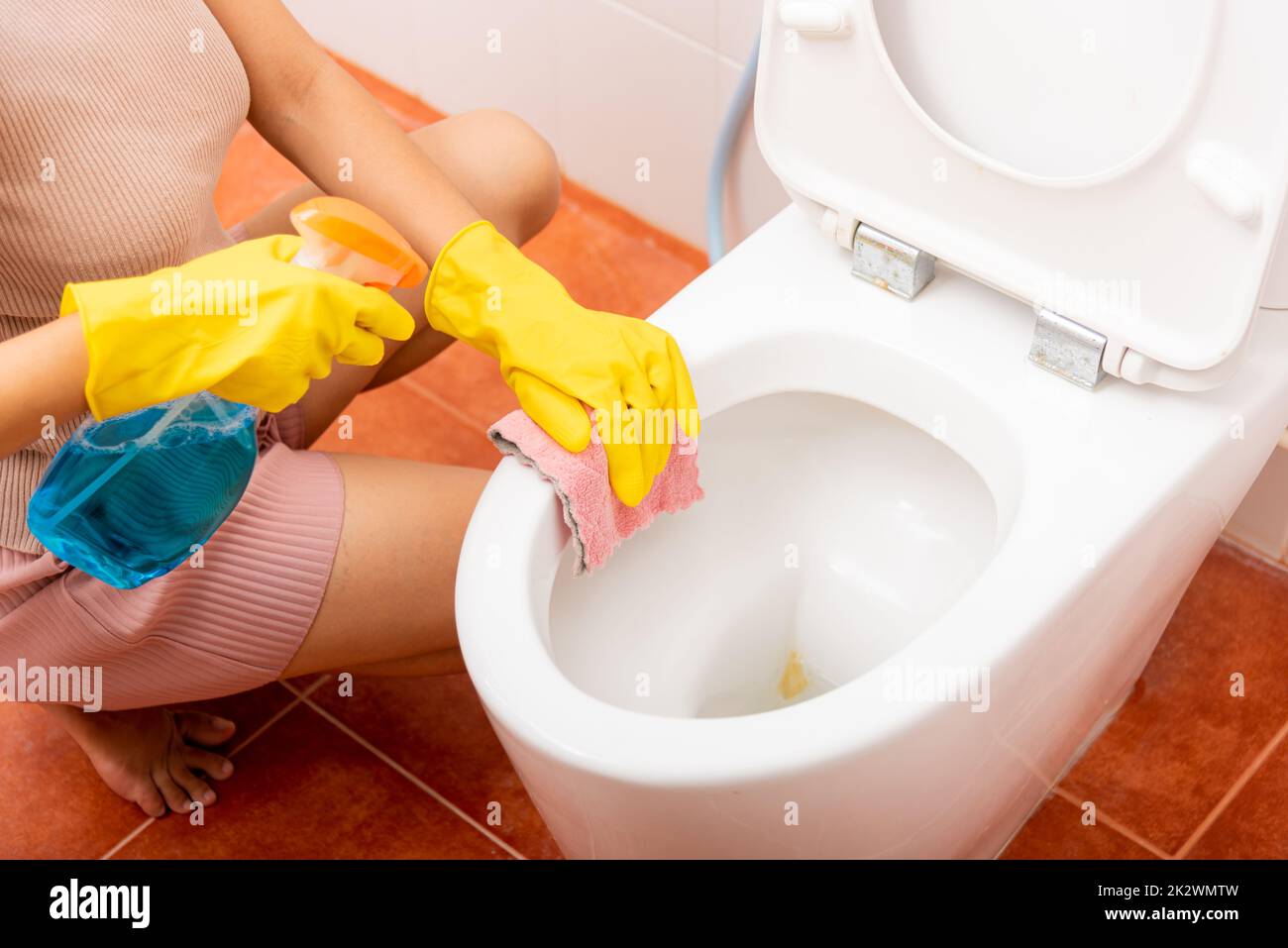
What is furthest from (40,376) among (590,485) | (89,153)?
(590,485)

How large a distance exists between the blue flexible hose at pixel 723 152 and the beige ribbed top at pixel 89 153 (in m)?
0.50

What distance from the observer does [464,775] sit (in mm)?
1181

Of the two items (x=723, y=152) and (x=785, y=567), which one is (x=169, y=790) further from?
(x=723, y=152)

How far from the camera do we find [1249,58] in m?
0.71

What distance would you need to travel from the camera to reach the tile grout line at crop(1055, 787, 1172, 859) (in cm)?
108

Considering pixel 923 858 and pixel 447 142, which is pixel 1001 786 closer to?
pixel 923 858

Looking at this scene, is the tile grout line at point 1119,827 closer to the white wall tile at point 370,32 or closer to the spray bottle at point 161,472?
the spray bottle at point 161,472

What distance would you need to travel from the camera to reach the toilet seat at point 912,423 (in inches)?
28.9

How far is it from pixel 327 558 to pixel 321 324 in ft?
0.70

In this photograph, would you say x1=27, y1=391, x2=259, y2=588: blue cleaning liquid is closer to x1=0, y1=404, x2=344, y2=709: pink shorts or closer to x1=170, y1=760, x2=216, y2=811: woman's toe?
x1=0, y1=404, x2=344, y2=709: pink shorts

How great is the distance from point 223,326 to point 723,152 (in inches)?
26.5
